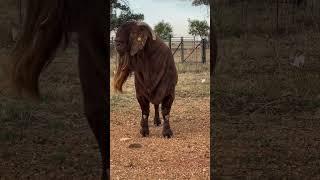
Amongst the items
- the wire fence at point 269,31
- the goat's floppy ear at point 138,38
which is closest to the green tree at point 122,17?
the goat's floppy ear at point 138,38

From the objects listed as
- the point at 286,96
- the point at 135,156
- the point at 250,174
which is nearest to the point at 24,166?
the point at 135,156

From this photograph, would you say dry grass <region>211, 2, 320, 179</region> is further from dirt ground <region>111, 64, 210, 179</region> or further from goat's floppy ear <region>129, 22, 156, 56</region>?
goat's floppy ear <region>129, 22, 156, 56</region>

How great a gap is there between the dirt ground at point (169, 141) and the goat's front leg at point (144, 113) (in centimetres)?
7

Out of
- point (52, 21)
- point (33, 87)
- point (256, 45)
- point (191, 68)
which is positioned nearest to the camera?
point (52, 21)

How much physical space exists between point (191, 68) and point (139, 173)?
4.06m

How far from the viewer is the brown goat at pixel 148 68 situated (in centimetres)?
463

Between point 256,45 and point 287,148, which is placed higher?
point 256,45

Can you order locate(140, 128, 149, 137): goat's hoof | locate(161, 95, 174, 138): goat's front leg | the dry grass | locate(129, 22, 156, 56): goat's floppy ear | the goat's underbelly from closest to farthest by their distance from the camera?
1. the dry grass
2. locate(129, 22, 156, 56): goat's floppy ear
3. the goat's underbelly
4. locate(161, 95, 174, 138): goat's front leg
5. locate(140, 128, 149, 137): goat's hoof

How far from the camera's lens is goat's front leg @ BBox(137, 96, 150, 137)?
5.00 m

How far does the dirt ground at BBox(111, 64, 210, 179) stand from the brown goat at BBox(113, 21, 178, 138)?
0.34m

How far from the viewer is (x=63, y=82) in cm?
344

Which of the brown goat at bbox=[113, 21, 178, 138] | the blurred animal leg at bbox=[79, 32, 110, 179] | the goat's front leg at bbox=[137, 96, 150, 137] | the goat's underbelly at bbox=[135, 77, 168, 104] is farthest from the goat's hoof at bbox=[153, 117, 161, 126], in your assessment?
the blurred animal leg at bbox=[79, 32, 110, 179]

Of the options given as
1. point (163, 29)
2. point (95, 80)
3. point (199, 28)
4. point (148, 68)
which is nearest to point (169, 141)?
point (148, 68)

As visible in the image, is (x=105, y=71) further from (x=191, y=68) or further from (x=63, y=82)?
(x=191, y=68)
